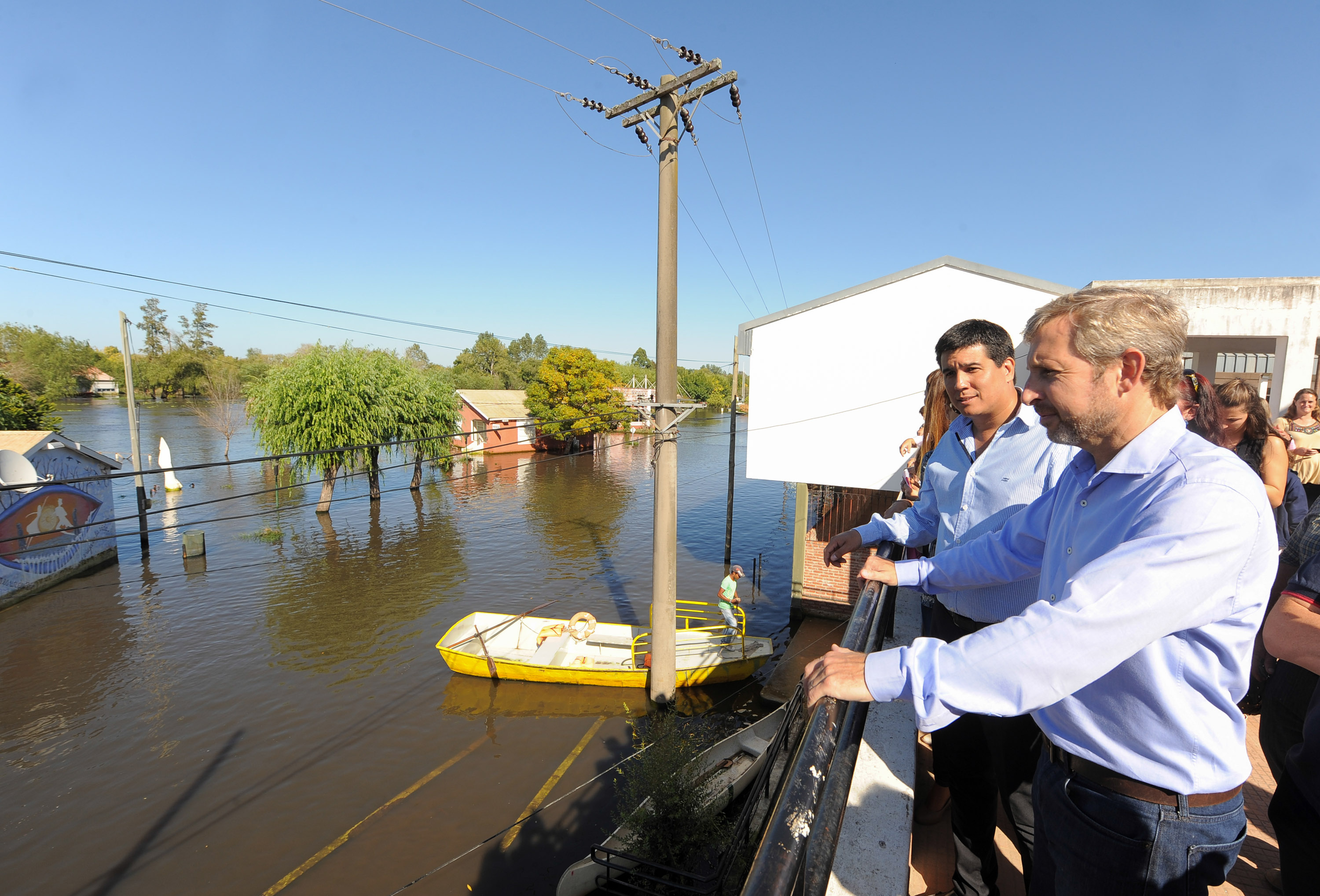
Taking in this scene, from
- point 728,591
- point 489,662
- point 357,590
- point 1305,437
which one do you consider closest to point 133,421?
point 357,590

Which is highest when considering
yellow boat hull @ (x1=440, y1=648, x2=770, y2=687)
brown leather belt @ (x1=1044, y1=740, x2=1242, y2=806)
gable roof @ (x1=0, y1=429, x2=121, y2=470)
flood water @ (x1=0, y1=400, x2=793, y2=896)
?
brown leather belt @ (x1=1044, y1=740, x2=1242, y2=806)

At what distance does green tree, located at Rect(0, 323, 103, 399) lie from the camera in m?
63.3

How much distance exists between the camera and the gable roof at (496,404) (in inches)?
1827

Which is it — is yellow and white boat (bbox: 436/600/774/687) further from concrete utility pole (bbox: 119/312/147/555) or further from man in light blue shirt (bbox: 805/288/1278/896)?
concrete utility pole (bbox: 119/312/147/555)

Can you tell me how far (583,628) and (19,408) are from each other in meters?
25.2

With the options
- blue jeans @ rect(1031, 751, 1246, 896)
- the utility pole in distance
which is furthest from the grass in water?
blue jeans @ rect(1031, 751, 1246, 896)

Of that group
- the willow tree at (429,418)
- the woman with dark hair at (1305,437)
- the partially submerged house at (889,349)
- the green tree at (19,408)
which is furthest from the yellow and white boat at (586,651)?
the green tree at (19,408)

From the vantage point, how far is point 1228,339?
12578 millimetres

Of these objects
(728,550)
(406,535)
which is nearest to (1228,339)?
(728,550)

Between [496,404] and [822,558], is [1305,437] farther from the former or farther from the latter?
[496,404]

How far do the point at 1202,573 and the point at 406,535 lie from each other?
2739cm

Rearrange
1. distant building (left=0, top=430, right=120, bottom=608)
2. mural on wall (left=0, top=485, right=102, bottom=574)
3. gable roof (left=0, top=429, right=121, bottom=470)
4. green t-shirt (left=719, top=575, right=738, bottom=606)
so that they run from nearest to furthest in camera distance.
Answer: green t-shirt (left=719, top=575, right=738, bottom=606)
mural on wall (left=0, top=485, right=102, bottom=574)
distant building (left=0, top=430, right=120, bottom=608)
gable roof (left=0, top=429, right=121, bottom=470)

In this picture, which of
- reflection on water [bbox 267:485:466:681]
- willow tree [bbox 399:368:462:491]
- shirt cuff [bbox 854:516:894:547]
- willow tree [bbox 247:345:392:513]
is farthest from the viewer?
willow tree [bbox 399:368:462:491]

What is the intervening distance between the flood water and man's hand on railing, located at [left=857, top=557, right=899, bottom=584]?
325 inches
